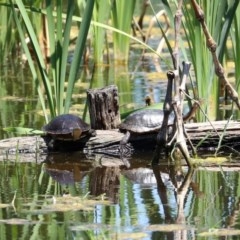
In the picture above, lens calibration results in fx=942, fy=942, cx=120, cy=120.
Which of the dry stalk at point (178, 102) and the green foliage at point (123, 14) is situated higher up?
the green foliage at point (123, 14)

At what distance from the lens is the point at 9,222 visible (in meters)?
4.07

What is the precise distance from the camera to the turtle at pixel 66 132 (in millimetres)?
5809

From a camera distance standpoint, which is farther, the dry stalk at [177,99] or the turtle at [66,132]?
the turtle at [66,132]

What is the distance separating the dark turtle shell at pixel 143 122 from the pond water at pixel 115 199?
16cm

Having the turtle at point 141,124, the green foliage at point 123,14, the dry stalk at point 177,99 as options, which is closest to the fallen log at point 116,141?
the turtle at point 141,124

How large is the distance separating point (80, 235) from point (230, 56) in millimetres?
6975

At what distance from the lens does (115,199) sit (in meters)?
4.58

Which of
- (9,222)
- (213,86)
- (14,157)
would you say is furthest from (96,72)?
(9,222)

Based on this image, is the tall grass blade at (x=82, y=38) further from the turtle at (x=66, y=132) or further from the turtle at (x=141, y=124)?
→ the turtle at (x=141, y=124)

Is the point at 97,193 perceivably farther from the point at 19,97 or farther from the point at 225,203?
the point at 19,97

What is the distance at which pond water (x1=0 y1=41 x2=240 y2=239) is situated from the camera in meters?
3.90

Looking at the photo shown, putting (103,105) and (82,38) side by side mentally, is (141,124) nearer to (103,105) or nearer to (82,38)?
(103,105)

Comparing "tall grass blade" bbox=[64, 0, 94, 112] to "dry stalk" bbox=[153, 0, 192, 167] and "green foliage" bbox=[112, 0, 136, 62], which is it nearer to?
"dry stalk" bbox=[153, 0, 192, 167]

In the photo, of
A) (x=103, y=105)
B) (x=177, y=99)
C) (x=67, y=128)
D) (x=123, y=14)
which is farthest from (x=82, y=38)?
(x=123, y=14)
